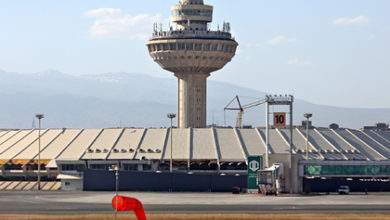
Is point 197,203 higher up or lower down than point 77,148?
lower down

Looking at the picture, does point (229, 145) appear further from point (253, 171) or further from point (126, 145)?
point (253, 171)

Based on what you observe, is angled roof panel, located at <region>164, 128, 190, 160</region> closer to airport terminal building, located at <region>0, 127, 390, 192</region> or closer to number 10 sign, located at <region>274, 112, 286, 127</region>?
airport terminal building, located at <region>0, 127, 390, 192</region>

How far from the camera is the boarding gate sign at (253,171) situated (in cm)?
14038

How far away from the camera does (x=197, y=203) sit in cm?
11800

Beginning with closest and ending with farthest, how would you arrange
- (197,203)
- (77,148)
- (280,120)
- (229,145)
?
1. (197,203)
2. (280,120)
3. (229,145)
4. (77,148)

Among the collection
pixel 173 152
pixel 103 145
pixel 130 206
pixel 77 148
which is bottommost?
pixel 130 206

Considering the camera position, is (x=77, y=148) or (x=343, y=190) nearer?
(x=343, y=190)

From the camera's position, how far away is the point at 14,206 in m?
113

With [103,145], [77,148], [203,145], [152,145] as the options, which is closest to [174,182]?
[152,145]

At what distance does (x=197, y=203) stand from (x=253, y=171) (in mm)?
24982

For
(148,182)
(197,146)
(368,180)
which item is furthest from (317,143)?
(148,182)

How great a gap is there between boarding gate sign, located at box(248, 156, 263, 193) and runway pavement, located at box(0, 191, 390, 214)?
3957 millimetres

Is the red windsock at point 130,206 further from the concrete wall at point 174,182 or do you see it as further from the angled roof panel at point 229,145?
the angled roof panel at point 229,145

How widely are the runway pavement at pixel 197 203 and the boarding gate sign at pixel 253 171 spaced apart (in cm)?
396
